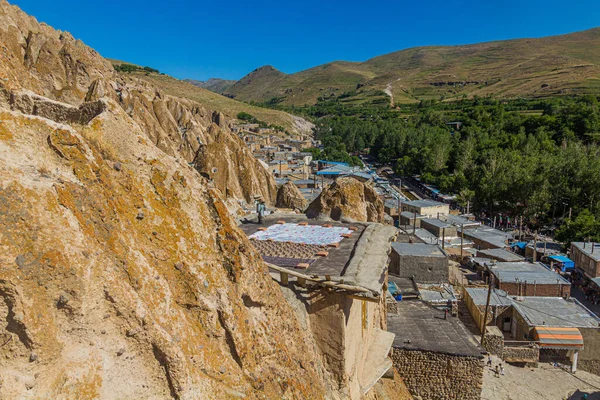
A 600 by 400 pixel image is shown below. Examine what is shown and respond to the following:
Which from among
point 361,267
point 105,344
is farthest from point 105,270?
point 361,267

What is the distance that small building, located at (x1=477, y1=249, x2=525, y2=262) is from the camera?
27766 millimetres

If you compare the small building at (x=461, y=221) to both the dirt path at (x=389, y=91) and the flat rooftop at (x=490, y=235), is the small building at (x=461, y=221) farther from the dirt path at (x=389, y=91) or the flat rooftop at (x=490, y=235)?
the dirt path at (x=389, y=91)

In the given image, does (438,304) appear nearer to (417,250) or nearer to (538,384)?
(538,384)

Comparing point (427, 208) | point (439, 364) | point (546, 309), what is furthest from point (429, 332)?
point (427, 208)

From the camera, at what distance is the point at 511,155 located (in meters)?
54.4

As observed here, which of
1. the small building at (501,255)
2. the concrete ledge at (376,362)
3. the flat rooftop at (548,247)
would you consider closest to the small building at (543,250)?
the flat rooftop at (548,247)

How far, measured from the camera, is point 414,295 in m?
18.3

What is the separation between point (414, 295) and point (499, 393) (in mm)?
4817

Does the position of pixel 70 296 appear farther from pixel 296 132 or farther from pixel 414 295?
pixel 296 132

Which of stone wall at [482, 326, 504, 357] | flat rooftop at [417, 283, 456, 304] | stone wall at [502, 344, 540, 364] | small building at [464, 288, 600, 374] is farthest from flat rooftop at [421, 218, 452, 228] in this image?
stone wall at [482, 326, 504, 357]

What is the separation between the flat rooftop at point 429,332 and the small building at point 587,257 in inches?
633

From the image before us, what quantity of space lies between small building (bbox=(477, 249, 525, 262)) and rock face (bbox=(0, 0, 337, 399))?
25767mm

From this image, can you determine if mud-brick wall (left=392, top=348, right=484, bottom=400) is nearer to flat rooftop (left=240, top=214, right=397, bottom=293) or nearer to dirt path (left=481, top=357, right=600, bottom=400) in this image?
dirt path (left=481, top=357, right=600, bottom=400)

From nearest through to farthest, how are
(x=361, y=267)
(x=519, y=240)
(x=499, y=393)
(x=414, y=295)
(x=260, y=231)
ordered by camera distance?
(x=361, y=267)
(x=260, y=231)
(x=499, y=393)
(x=414, y=295)
(x=519, y=240)
